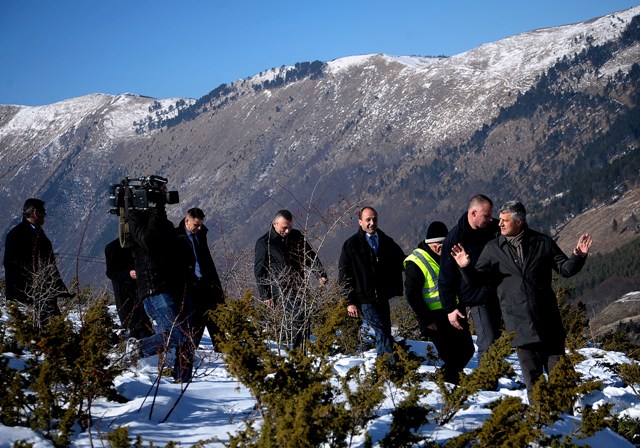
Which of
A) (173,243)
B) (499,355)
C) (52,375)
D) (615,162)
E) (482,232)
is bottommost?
(499,355)

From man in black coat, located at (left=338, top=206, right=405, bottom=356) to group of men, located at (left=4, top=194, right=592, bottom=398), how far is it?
0.03 ft

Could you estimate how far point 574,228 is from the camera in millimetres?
173375

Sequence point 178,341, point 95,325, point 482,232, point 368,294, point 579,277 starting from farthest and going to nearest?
1. point 579,277
2. point 368,294
3. point 482,232
4. point 178,341
5. point 95,325

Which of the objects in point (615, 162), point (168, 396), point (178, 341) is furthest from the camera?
point (615, 162)

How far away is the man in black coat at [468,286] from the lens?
616 cm

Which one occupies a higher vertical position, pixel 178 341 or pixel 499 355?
pixel 178 341

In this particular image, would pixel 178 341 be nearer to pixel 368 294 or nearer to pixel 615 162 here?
pixel 368 294

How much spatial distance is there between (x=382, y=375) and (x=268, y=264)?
418cm

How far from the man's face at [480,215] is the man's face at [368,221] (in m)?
1.18

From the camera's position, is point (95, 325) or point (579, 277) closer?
point (95, 325)

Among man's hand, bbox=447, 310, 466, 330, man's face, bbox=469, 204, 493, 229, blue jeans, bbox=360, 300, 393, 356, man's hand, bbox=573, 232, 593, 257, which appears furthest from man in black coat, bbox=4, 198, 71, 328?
man's hand, bbox=573, 232, 593, 257

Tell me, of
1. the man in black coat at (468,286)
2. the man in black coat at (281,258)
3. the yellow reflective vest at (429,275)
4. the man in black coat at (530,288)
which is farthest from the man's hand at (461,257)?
the man in black coat at (281,258)

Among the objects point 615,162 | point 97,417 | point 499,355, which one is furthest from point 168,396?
A: point 615,162

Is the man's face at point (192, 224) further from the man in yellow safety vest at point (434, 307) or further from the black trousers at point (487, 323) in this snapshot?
the black trousers at point (487, 323)
